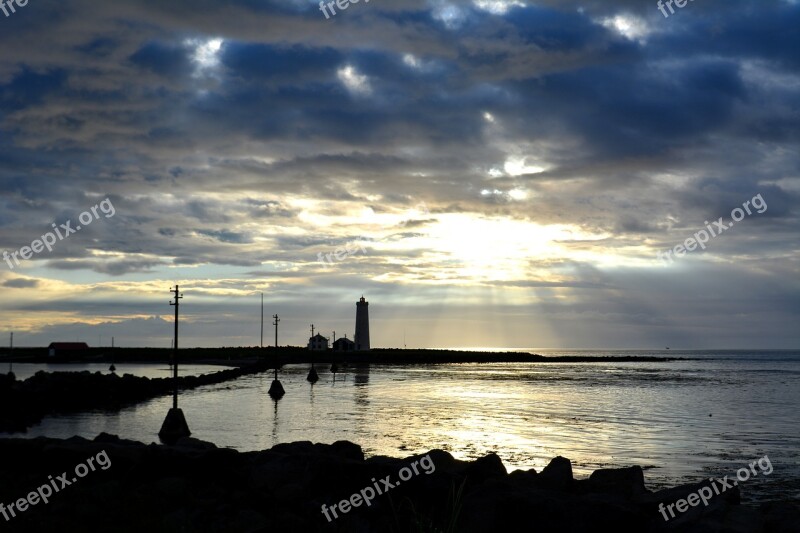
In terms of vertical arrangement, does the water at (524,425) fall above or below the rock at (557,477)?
below

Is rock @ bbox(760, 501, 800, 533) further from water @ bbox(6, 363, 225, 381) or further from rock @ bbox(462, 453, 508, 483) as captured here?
water @ bbox(6, 363, 225, 381)

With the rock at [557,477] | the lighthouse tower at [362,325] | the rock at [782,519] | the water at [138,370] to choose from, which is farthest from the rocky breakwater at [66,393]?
the lighthouse tower at [362,325]

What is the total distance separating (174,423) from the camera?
34438mm

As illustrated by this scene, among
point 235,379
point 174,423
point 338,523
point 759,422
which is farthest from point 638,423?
point 235,379

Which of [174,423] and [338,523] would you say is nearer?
[338,523]

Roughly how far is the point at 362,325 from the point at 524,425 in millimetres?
123457

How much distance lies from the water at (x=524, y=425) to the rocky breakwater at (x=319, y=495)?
742 centimetres

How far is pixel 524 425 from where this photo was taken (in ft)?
129

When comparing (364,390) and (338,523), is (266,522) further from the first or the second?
Result: (364,390)

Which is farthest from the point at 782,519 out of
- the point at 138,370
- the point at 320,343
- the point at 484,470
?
the point at 320,343

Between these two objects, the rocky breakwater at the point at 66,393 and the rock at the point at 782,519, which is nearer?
the rock at the point at 782,519

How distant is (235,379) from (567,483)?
2849 inches

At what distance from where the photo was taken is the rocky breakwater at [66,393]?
152 ft

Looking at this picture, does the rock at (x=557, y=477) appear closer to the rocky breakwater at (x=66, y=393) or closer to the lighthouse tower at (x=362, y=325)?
the rocky breakwater at (x=66, y=393)
